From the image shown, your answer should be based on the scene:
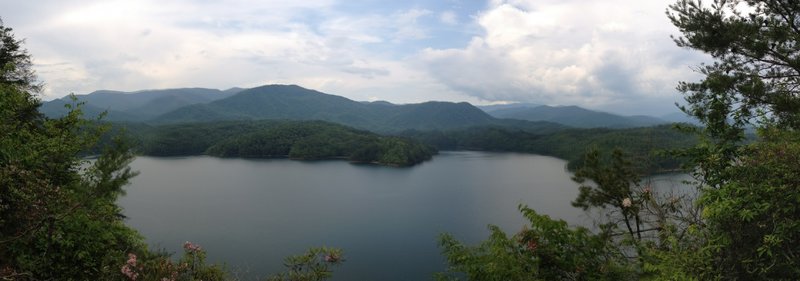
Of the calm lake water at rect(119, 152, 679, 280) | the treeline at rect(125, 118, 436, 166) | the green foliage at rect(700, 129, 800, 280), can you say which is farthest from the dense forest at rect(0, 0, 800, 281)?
the treeline at rect(125, 118, 436, 166)

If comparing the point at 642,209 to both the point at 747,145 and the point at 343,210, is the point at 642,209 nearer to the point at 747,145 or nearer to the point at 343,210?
the point at 747,145

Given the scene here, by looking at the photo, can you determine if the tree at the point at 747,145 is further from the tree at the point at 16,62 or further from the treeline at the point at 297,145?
the treeline at the point at 297,145

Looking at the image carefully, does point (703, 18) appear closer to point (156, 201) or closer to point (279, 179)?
point (156, 201)

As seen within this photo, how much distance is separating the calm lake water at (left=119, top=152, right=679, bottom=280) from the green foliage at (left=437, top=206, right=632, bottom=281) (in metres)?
6.99

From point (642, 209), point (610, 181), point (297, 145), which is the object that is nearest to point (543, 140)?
point (297, 145)

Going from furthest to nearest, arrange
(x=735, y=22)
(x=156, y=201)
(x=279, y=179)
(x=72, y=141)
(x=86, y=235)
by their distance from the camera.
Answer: (x=279, y=179) → (x=156, y=201) → (x=735, y=22) → (x=72, y=141) → (x=86, y=235)

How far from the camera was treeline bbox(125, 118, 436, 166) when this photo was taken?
328ft

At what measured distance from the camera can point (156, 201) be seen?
4959 cm

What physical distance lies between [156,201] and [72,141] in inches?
1891

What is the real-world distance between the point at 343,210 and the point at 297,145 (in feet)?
217

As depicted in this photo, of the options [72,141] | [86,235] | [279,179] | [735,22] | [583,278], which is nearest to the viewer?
[86,235]

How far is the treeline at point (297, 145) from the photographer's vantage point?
99938 mm

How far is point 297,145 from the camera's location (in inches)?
4289

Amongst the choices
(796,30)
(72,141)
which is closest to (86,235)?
(72,141)
